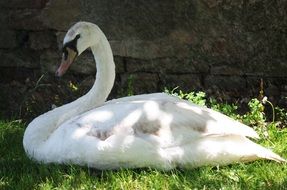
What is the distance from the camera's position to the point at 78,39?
4.80 m

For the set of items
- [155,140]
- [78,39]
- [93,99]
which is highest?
[78,39]

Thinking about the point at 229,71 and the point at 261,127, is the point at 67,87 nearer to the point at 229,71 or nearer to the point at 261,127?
the point at 229,71

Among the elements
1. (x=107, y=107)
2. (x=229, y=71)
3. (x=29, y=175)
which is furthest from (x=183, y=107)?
(x=229, y=71)

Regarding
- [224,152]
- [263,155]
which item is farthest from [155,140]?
[263,155]

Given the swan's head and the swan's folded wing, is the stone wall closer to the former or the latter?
the swan's head

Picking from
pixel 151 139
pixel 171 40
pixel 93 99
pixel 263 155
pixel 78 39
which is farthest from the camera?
pixel 171 40

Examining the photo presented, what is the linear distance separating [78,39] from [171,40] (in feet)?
5.21

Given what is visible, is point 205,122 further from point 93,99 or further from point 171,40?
point 171,40

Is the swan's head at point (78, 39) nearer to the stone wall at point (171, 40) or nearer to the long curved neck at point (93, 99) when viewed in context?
the long curved neck at point (93, 99)

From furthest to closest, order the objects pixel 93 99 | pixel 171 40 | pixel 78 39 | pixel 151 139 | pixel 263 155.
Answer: pixel 171 40 → pixel 93 99 → pixel 78 39 → pixel 263 155 → pixel 151 139

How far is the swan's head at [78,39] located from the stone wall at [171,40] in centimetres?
146

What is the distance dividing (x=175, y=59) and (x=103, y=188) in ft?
7.78

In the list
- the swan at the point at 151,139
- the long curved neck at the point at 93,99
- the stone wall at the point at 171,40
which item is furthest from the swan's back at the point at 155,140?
the stone wall at the point at 171,40

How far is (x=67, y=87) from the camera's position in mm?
6496
